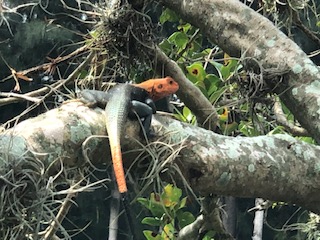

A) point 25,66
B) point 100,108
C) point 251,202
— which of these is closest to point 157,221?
point 100,108

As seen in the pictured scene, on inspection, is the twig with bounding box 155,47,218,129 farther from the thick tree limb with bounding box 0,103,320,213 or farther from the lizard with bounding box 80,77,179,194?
the thick tree limb with bounding box 0,103,320,213

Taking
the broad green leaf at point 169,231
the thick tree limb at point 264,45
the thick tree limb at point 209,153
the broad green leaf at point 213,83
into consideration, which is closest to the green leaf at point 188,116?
the broad green leaf at point 213,83

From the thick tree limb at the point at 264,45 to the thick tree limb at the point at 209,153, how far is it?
139 mm

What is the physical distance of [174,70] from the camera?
174 cm

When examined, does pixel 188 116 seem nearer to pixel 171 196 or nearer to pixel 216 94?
pixel 216 94

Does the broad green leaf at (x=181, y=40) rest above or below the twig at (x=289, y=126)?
above

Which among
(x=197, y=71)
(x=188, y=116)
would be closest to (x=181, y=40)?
(x=197, y=71)

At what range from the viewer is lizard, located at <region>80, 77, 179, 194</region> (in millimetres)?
1169

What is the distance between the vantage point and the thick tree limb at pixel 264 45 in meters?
1.56

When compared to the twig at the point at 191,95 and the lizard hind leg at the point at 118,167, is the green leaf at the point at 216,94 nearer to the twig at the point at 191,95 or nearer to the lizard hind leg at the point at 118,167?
the twig at the point at 191,95

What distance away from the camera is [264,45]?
1.62 m

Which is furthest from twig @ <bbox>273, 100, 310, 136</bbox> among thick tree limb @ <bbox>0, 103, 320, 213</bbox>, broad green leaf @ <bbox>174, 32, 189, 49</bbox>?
thick tree limb @ <bbox>0, 103, 320, 213</bbox>

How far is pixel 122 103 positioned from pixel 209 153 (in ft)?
0.63

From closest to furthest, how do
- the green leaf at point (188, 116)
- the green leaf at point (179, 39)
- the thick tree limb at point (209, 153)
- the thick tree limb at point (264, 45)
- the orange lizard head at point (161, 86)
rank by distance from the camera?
the thick tree limb at point (209, 153) < the thick tree limb at point (264, 45) < the orange lizard head at point (161, 86) < the green leaf at point (188, 116) < the green leaf at point (179, 39)
